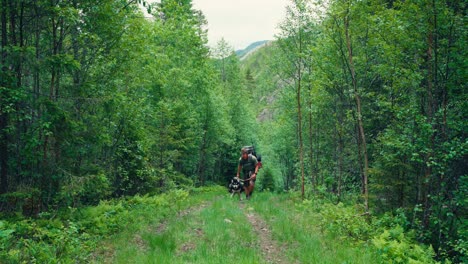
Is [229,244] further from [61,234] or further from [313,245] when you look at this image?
[61,234]

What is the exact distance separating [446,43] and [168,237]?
8.97 m

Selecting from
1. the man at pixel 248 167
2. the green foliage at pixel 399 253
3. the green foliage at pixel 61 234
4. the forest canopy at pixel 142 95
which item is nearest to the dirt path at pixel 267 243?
the green foliage at pixel 399 253

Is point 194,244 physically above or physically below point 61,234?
below

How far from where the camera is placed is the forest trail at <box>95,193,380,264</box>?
6281 millimetres

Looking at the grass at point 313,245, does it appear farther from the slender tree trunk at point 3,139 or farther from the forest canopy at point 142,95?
the slender tree trunk at point 3,139

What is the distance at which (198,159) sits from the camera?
33.5m

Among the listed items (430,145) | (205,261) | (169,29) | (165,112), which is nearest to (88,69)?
(165,112)

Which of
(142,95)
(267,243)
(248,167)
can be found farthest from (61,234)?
(248,167)

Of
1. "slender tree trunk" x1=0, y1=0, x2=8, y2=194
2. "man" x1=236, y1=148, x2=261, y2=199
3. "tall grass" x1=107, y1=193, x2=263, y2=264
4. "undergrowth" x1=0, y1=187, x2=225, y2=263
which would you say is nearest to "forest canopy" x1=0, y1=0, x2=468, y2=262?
"slender tree trunk" x1=0, y1=0, x2=8, y2=194

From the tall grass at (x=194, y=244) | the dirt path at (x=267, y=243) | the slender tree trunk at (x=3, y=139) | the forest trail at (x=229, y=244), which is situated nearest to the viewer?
the tall grass at (x=194, y=244)

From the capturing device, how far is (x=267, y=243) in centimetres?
792

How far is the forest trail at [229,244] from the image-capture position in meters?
6.28

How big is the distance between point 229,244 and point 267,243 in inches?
44.9

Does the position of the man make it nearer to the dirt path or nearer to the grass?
the dirt path
